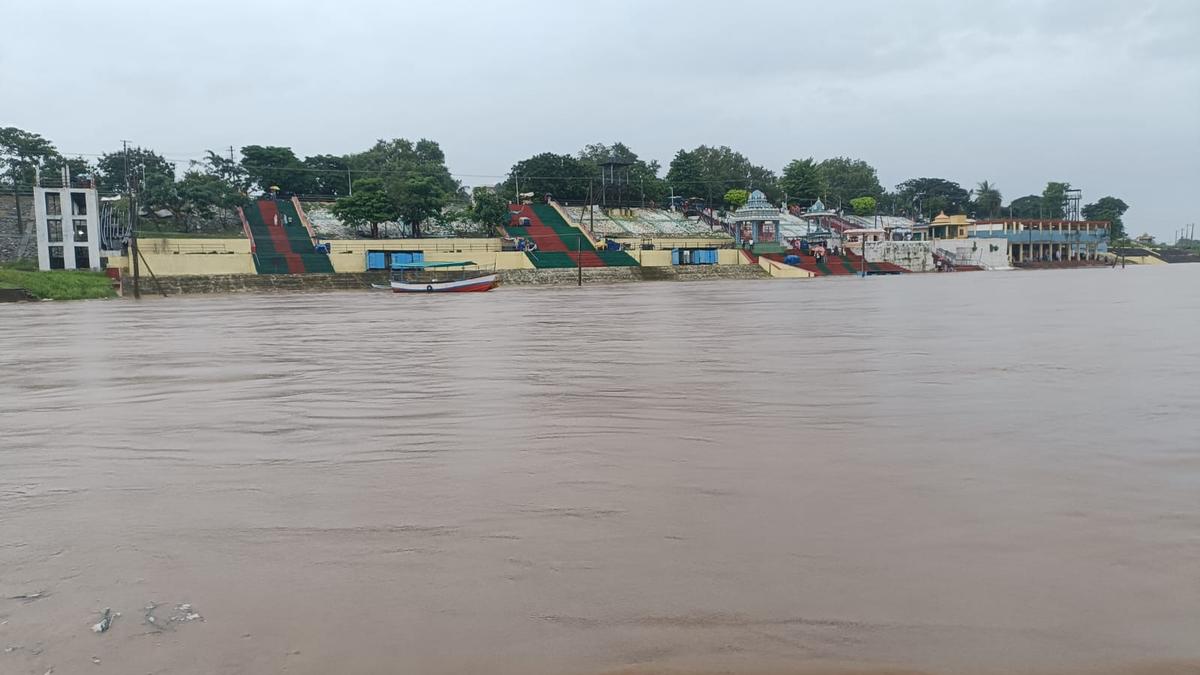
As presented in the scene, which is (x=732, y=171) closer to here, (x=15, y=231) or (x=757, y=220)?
(x=757, y=220)

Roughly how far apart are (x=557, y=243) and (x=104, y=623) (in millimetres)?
50503

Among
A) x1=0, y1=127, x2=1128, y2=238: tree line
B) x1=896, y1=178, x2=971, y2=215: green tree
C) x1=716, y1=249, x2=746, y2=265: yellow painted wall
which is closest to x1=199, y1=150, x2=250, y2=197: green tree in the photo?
x1=0, y1=127, x2=1128, y2=238: tree line

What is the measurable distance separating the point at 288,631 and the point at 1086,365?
9.51m

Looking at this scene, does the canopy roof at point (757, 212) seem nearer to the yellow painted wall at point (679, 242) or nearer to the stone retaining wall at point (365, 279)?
the yellow painted wall at point (679, 242)

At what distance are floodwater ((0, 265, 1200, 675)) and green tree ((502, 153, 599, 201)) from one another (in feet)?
180

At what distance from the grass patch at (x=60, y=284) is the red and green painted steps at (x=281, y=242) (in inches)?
295

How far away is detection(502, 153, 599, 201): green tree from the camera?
209 ft

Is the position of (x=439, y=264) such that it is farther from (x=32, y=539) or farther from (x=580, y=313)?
(x=32, y=539)

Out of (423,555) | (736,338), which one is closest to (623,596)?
(423,555)

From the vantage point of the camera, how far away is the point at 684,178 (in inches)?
2879

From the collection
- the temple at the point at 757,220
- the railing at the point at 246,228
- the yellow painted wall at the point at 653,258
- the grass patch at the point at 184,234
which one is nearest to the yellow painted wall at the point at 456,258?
the railing at the point at 246,228

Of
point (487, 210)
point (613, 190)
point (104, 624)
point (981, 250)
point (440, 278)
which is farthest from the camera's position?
point (981, 250)

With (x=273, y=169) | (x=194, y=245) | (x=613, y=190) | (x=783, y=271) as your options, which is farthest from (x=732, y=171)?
(x=194, y=245)

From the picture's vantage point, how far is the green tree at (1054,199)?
317 ft
